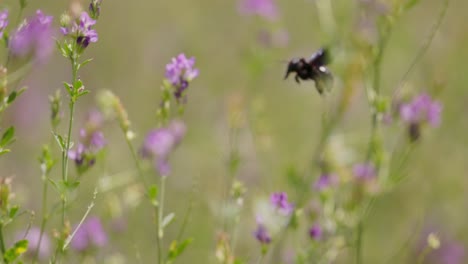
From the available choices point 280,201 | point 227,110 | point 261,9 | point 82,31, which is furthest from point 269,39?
point 82,31

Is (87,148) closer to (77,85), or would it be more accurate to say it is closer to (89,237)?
(77,85)

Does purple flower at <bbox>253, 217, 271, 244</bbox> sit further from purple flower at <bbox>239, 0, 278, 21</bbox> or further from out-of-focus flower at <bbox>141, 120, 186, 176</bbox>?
purple flower at <bbox>239, 0, 278, 21</bbox>

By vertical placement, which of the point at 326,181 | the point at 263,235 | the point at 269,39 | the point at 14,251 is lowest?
the point at 14,251

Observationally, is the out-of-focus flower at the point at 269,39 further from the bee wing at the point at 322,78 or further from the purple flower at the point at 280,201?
the purple flower at the point at 280,201

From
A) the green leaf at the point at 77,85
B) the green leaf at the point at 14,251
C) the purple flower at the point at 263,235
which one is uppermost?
the green leaf at the point at 77,85

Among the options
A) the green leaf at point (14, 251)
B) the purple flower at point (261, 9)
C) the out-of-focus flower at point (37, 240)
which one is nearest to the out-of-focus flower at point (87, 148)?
the green leaf at point (14, 251)

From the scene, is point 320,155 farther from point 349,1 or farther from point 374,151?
point 349,1

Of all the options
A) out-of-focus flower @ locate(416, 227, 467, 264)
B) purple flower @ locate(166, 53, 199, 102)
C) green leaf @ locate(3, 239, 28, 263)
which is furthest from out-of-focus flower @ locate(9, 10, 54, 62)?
out-of-focus flower @ locate(416, 227, 467, 264)

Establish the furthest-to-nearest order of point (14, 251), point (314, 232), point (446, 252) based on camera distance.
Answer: point (446, 252) → point (314, 232) → point (14, 251)
